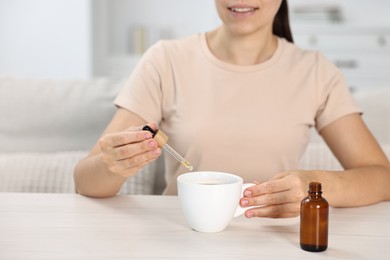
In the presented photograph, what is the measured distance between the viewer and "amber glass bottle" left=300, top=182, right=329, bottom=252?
95cm

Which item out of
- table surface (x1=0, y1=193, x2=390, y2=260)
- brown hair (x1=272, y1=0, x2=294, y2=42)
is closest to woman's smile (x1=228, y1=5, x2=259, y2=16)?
brown hair (x1=272, y1=0, x2=294, y2=42)

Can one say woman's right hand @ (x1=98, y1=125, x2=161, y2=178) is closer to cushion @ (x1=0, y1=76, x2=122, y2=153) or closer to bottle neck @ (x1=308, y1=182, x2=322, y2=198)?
bottle neck @ (x1=308, y1=182, x2=322, y2=198)

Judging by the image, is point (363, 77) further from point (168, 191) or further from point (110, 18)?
point (168, 191)

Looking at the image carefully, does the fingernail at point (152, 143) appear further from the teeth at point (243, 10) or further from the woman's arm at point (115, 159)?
the teeth at point (243, 10)

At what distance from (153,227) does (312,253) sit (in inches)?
10.5

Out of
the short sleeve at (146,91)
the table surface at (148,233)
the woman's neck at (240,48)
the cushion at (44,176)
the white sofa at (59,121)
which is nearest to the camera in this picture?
the table surface at (148,233)

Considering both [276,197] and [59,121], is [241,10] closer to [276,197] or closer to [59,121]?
[276,197]

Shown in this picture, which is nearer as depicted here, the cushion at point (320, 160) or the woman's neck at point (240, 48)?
the woman's neck at point (240, 48)

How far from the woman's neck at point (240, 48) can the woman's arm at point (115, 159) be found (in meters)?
0.32

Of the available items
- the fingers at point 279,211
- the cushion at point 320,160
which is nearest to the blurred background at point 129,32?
the cushion at point 320,160

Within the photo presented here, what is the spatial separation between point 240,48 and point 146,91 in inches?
10.5

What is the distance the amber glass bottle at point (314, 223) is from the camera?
0.95m

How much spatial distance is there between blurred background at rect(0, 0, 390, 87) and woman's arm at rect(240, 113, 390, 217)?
2941 mm

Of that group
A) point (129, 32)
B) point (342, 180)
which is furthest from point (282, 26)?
point (129, 32)
